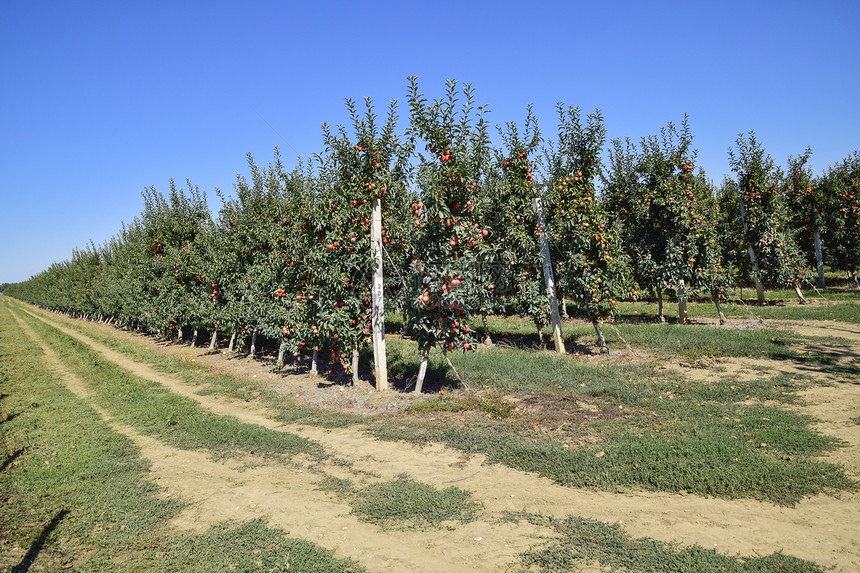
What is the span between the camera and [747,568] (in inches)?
164

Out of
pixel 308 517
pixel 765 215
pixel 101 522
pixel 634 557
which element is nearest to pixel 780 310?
pixel 765 215

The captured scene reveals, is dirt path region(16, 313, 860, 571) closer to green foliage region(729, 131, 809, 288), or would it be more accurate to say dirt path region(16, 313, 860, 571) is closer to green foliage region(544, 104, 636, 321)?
green foliage region(544, 104, 636, 321)

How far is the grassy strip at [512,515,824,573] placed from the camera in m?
4.19

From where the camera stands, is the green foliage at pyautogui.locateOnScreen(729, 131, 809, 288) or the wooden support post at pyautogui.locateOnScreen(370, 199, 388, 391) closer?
the wooden support post at pyautogui.locateOnScreen(370, 199, 388, 391)

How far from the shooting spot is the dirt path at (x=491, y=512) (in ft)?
15.1

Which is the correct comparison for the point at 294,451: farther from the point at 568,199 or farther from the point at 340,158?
the point at 568,199

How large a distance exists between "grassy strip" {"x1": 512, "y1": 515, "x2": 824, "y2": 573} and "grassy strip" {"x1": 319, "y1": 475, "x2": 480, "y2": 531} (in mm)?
1076

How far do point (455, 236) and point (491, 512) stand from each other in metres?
5.74

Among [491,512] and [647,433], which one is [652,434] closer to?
[647,433]

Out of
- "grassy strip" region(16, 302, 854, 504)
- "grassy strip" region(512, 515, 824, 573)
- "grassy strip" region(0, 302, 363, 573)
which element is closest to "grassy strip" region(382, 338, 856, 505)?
"grassy strip" region(16, 302, 854, 504)

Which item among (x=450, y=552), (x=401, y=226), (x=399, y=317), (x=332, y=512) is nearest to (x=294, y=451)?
(x=332, y=512)

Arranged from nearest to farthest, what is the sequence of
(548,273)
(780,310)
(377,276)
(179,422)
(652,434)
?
(652,434), (179,422), (377,276), (548,273), (780,310)

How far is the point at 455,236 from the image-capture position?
32.5ft

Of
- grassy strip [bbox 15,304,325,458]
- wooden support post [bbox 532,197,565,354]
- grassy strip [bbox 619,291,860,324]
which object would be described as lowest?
grassy strip [bbox 15,304,325,458]
